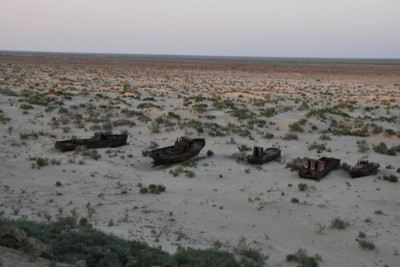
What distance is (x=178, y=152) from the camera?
18891mm

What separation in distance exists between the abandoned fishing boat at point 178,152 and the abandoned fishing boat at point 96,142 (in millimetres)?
3104

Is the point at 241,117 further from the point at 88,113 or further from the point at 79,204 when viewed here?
the point at 79,204

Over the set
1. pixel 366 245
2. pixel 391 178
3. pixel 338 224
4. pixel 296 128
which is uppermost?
pixel 296 128

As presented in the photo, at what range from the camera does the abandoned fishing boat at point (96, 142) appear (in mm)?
19422

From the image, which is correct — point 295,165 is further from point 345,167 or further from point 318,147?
point 318,147

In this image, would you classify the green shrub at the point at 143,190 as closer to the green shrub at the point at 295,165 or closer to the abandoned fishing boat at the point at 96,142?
the abandoned fishing boat at the point at 96,142

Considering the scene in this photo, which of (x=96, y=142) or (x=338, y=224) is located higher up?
(x=96, y=142)

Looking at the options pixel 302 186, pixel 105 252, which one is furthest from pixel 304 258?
pixel 302 186

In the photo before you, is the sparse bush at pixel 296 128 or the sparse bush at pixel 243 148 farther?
the sparse bush at pixel 296 128

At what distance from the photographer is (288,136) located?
24422 millimetres

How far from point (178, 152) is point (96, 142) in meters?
4.32

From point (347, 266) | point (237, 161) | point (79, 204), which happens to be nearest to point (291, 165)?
point (237, 161)

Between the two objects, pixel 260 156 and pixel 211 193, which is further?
pixel 260 156

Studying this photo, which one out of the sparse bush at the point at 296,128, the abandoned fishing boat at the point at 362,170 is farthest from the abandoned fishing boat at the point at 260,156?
the sparse bush at the point at 296,128
